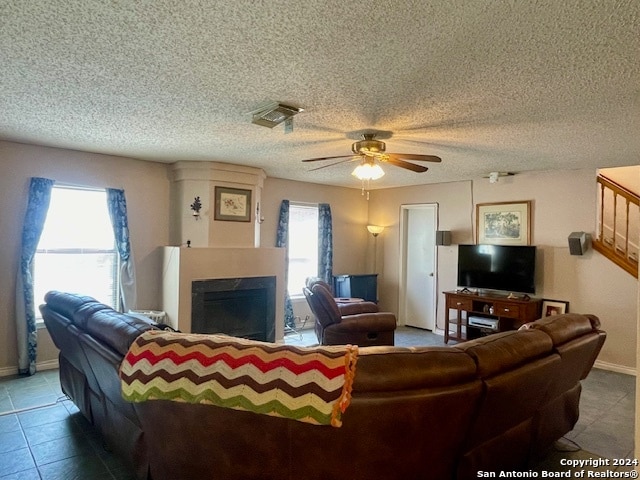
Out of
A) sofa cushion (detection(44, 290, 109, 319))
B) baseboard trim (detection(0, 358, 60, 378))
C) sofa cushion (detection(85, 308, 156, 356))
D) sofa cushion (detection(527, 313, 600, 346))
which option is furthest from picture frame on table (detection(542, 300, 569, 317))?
baseboard trim (detection(0, 358, 60, 378))

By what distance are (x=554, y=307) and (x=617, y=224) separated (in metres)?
1.22

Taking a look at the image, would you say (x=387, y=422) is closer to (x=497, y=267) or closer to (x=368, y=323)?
(x=368, y=323)

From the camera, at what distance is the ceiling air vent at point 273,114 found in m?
2.75

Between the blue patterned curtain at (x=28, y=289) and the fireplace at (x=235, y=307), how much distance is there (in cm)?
157

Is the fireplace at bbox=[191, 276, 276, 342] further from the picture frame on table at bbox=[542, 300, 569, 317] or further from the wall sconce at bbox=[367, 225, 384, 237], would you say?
the picture frame on table at bbox=[542, 300, 569, 317]

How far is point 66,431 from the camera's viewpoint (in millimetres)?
2885

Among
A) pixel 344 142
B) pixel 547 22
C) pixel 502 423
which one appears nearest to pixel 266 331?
pixel 344 142

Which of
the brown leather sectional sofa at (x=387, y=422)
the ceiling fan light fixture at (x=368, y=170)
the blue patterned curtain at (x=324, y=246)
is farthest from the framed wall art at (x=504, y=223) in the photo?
the brown leather sectional sofa at (x=387, y=422)

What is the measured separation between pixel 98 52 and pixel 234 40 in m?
0.74

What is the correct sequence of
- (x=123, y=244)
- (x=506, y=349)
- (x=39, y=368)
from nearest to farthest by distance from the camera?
(x=506, y=349) < (x=39, y=368) < (x=123, y=244)

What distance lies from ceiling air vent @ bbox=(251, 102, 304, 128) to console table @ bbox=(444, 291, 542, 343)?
3618 millimetres

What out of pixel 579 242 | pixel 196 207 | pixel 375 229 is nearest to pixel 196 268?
pixel 196 207

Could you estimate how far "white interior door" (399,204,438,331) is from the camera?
251 inches

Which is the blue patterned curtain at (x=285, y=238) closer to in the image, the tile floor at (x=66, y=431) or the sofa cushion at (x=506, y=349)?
the tile floor at (x=66, y=431)
